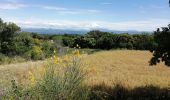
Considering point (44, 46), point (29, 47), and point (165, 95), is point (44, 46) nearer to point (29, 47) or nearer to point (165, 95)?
point (29, 47)

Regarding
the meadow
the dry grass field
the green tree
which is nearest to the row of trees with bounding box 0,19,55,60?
the green tree

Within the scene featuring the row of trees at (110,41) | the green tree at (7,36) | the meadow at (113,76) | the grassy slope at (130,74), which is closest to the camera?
the meadow at (113,76)

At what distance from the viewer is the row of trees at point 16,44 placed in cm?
4616

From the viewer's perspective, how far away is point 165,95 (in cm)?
1353

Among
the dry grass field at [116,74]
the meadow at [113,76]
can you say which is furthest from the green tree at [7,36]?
the meadow at [113,76]

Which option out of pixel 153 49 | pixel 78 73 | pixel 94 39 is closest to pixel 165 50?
pixel 153 49

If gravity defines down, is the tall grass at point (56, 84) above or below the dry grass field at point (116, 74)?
above

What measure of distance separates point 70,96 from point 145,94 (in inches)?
232

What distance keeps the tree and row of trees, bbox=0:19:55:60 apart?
31.6m

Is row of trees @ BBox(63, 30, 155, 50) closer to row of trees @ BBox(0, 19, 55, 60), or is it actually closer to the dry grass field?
row of trees @ BBox(0, 19, 55, 60)

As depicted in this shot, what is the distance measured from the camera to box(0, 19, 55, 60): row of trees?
4616cm

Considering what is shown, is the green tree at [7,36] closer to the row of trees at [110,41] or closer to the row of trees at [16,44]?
the row of trees at [16,44]

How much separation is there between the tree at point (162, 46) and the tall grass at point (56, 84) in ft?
17.4

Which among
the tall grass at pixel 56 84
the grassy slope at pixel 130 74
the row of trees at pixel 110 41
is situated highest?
the tall grass at pixel 56 84
